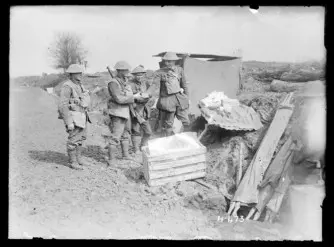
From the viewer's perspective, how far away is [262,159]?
581 cm


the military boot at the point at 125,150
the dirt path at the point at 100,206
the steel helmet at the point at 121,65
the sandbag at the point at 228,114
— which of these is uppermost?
the steel helmet at the point at 121,65

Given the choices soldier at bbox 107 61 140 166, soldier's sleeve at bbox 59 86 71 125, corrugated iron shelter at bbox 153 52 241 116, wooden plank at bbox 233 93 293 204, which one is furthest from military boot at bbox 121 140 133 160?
wooden plank at bbox 233 93 293 204

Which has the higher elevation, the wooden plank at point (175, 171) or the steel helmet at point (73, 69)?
the steel helmet at point (73, 69)

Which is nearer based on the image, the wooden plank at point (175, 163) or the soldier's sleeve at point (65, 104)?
the wooden plank at point (175, 163)

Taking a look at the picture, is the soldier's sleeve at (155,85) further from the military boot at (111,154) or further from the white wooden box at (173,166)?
the white wooden box at (173,166)

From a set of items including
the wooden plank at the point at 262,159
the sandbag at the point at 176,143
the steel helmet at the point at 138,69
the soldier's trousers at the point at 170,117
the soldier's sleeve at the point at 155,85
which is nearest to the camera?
the wooden plank at the point at 262,159

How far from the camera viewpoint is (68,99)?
5.98 meters

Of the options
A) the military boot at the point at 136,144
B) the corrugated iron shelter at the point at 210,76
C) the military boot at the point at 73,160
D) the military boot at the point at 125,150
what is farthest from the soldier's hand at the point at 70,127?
the corrugated iron shelter at the point at 210,76

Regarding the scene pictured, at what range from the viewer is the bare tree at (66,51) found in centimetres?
581

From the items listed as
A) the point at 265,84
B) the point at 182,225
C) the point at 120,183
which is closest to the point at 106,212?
the point at 120,183

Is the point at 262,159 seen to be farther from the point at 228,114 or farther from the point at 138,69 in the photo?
the point at 138,69

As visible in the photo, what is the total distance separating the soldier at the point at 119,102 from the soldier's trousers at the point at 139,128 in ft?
0.84

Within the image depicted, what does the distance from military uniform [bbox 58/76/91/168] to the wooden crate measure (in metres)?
1.28

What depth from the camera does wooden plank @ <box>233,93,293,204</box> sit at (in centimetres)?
544
